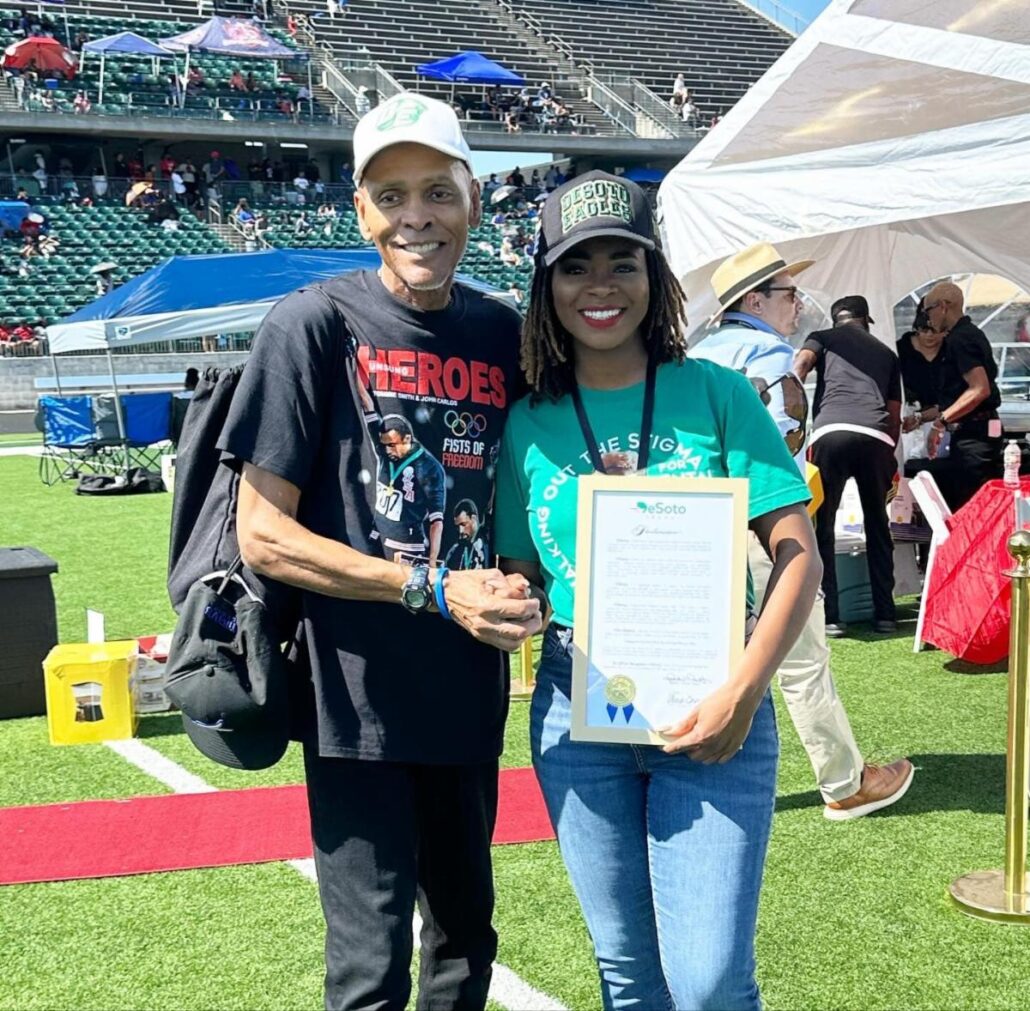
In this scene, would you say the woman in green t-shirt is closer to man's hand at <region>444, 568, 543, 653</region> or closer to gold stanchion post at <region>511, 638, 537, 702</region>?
man's hand at <region>444, 568, 543, 653</region>

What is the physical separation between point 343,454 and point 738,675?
748mm

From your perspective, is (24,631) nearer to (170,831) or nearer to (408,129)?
(170,831)

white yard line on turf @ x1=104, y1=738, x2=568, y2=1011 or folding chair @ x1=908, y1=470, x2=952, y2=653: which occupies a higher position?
folding chair @ x1=908, y1=470, x2=952, y2=653

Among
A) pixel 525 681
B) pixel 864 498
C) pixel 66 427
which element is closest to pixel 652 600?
pixel 525 681

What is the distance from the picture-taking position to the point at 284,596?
2230 mm

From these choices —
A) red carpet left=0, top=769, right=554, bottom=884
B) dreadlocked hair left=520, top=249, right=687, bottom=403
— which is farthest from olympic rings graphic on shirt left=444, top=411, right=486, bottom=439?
red carpet left=0, top=769, right=554, bottom=884

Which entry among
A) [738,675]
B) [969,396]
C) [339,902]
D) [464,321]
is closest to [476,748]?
[339,902]

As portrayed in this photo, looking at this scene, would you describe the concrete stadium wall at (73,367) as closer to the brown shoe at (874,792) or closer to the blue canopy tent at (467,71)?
the blue canopy tent at (467,71)

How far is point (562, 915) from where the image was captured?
3660mm

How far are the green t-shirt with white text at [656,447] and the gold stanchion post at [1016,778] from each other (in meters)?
1.82

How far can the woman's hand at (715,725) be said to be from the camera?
1966 millimetres

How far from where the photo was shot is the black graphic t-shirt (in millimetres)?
2146

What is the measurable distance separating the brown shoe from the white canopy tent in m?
3.24

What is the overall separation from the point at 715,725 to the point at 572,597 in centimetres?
32
